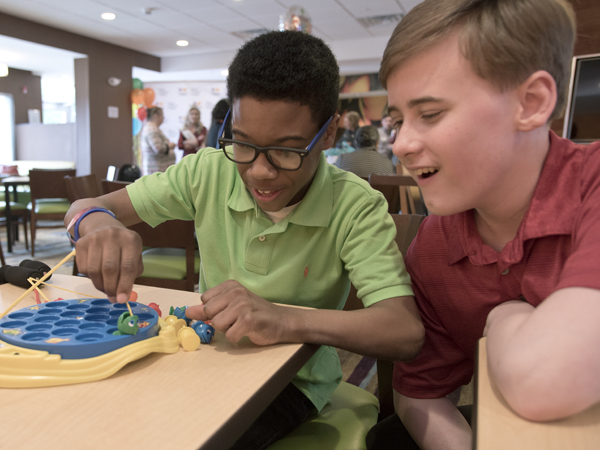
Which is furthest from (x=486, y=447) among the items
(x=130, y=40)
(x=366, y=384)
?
(x=130, y=40)

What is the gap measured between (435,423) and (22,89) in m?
12.0

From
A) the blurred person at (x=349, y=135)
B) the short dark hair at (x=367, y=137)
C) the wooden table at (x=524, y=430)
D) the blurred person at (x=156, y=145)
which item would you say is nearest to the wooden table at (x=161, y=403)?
the wooden table at (x=524, y=430)

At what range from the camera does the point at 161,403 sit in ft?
1.79

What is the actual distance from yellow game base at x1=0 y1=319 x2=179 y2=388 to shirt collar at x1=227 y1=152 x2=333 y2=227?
1.65 ft

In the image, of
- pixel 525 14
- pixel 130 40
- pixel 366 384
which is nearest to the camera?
pixel 525 14

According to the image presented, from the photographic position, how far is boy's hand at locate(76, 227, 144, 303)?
764 millimetres

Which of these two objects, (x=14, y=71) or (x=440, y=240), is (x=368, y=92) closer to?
(x=14, y=71)

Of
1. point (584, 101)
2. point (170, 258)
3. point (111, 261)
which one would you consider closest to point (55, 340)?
point (111, 261)

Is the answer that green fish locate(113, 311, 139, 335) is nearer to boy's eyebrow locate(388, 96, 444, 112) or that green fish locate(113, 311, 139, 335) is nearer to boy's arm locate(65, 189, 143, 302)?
boy's arm locate(65, 189, 143, 302)

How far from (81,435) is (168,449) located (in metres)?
0.10

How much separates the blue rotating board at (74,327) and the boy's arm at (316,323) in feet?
0.36

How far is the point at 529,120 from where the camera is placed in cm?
67

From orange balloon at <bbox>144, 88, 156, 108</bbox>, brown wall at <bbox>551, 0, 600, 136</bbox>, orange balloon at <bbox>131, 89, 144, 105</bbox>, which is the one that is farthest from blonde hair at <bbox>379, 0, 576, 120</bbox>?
orange balloon at <bbox>144, 88, 156, 108</bbox>

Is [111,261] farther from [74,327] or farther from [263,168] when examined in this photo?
[263,168]
